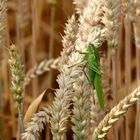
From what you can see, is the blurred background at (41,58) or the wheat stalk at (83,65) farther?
the blurred background at (41,58)

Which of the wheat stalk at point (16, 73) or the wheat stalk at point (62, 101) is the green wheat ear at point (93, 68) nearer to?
the wheat stalk at point (62, 101)

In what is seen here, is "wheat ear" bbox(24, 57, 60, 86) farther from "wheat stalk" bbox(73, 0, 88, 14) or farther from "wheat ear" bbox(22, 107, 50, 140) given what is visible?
"wheat ear" bbox(22, 107, 50, 140)

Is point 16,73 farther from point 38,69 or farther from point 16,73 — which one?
point 38,69

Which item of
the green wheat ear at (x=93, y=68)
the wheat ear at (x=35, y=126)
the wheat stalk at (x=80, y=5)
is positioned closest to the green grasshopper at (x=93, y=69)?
the green wheat ear at (x=93, y=68)

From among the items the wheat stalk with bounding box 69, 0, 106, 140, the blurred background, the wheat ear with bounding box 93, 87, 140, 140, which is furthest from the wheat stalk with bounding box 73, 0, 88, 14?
the wheat ear with bounding box 93, 87, 140, 140

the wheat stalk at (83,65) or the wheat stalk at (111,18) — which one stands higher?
the wheat stalk at (111,18)

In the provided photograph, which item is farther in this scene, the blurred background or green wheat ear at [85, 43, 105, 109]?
the blurred background

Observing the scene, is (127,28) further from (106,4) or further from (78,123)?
(78,123)
